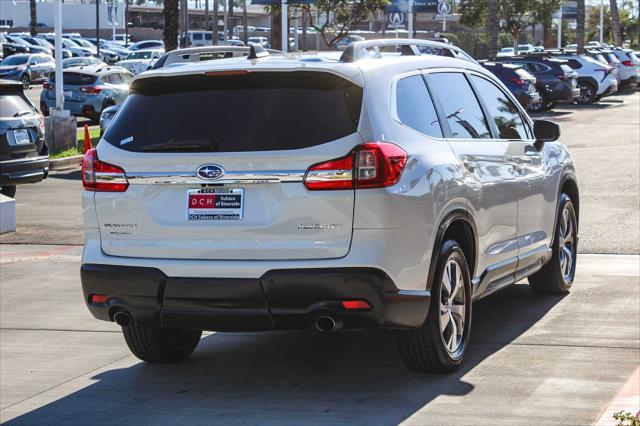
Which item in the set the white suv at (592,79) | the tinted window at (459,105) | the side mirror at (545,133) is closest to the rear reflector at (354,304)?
the tinted window at (459,105)

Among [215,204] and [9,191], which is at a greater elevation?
[215,204]

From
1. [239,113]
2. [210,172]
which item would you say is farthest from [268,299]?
[239,113]

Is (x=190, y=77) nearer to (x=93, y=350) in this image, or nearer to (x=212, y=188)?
(x=212, y=188)

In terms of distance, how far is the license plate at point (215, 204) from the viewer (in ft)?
22.2

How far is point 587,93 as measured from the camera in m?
44.5

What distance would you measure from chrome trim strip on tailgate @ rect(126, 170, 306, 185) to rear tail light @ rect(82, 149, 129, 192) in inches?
4.2

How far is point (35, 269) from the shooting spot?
12164 mm

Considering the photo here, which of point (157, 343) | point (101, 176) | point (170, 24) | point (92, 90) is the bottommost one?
point (157, 343)

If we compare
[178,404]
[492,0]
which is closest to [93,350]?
[178,404]

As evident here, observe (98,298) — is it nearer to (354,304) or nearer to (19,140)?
(354,304)

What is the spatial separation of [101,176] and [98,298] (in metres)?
0.69

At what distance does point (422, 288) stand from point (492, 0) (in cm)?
4614

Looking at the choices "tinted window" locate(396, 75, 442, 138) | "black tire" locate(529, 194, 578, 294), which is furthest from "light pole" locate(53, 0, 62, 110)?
"tinted window" locate(396, 75, 442, 138)

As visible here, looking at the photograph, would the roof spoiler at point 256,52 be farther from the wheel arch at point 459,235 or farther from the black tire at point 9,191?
the black tire at point 9,191
